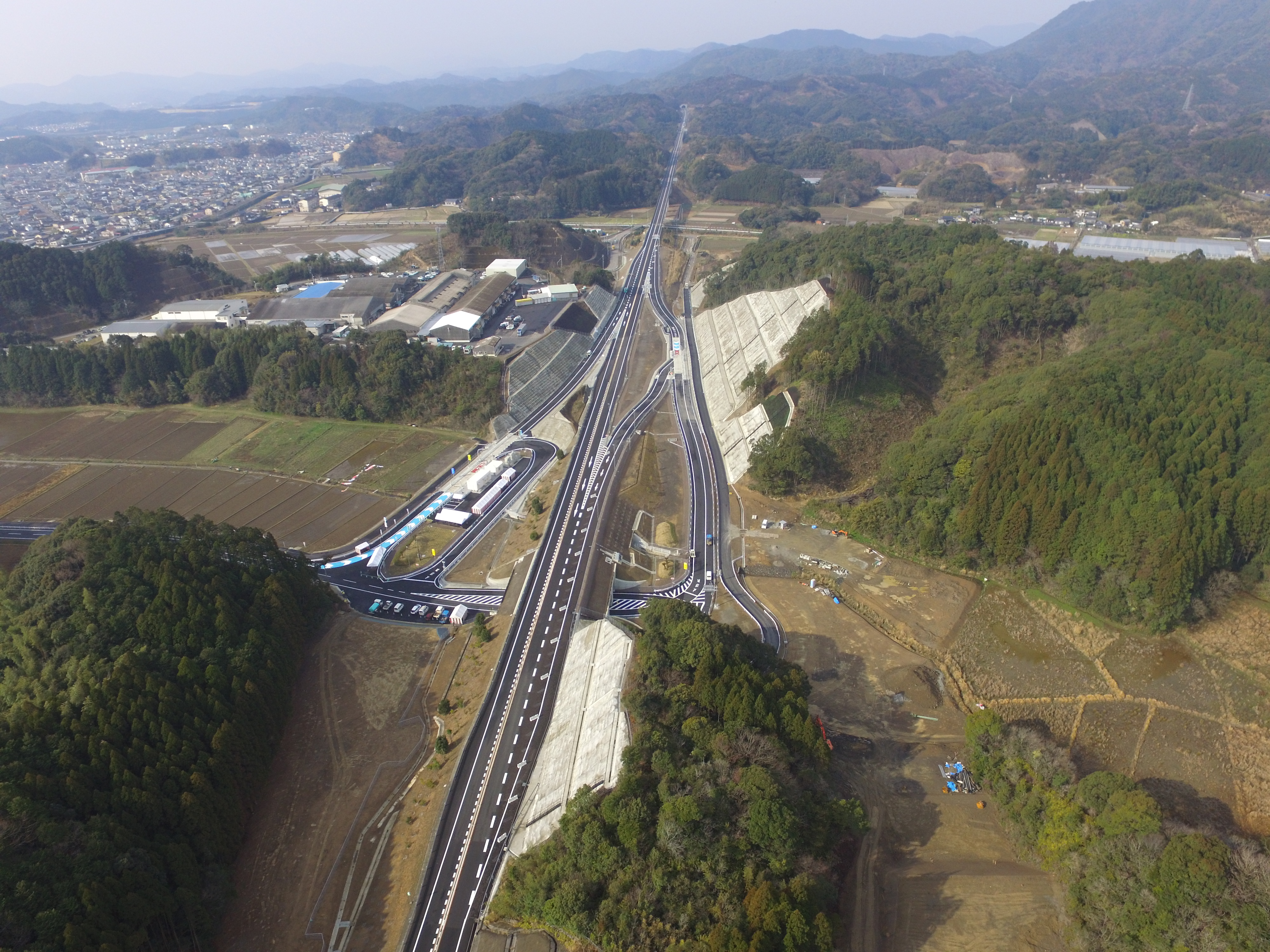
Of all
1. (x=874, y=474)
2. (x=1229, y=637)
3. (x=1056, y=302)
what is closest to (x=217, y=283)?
(x=874, y=474)

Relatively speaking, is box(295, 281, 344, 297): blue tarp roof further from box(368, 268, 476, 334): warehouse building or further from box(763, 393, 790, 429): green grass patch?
box(763, 393, 790, 429): green grass patch

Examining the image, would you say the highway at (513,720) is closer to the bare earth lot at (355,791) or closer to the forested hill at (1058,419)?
the bare earth lot at (355,791)

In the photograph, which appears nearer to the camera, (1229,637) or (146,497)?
(1229,637)

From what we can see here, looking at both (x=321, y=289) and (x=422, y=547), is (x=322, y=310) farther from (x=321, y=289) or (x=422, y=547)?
(x=422, y=547)

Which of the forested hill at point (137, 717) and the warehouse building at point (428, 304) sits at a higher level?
the warehouse building at point (428, 304)

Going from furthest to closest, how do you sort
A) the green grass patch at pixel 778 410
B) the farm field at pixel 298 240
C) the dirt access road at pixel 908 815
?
the farm field at pixel 298 240, the green grass patch at pixel 778 410, the dirt access road at pixel 908 815

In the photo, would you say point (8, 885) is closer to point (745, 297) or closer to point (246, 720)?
point (246, 720)

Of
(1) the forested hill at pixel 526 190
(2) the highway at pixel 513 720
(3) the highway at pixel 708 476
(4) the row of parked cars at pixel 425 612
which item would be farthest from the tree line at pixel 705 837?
(1) the forested hill at pixel 526 190
